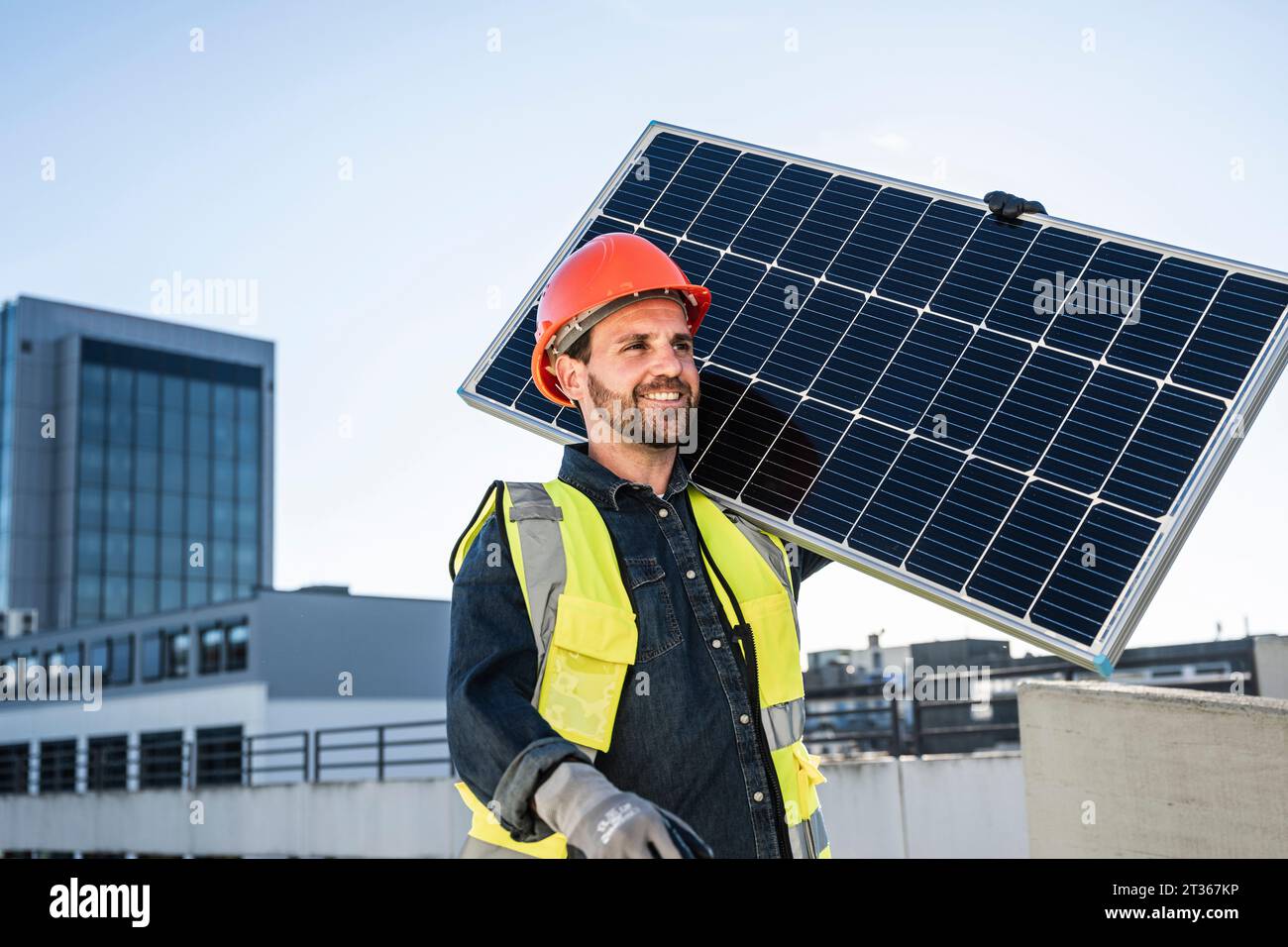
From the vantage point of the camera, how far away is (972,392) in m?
4.92

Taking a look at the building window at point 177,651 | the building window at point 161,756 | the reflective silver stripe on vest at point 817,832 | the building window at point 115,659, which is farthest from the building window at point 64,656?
the reflective silver stripe on vest at point 817,832

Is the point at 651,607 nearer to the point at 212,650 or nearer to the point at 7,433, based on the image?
the point at 212,650

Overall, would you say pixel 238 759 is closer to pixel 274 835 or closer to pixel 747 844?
pixel 274 835

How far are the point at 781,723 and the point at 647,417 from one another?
1083 mm

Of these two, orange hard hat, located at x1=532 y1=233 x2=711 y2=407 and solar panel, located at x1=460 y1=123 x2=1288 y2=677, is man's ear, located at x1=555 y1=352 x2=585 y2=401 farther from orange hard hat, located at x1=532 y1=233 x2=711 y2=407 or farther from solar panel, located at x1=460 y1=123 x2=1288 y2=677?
solar panel, located at x1=460 y1=123 x2=1288 y2=677

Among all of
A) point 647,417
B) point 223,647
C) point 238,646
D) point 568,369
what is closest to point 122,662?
point 223,647

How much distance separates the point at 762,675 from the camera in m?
3.88

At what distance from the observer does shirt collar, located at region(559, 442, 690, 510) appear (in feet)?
13.2

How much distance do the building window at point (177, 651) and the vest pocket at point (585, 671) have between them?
42.6 meters

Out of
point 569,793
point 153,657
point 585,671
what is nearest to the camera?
point 569,793

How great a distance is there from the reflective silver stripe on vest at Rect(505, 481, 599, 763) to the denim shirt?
0.04m
